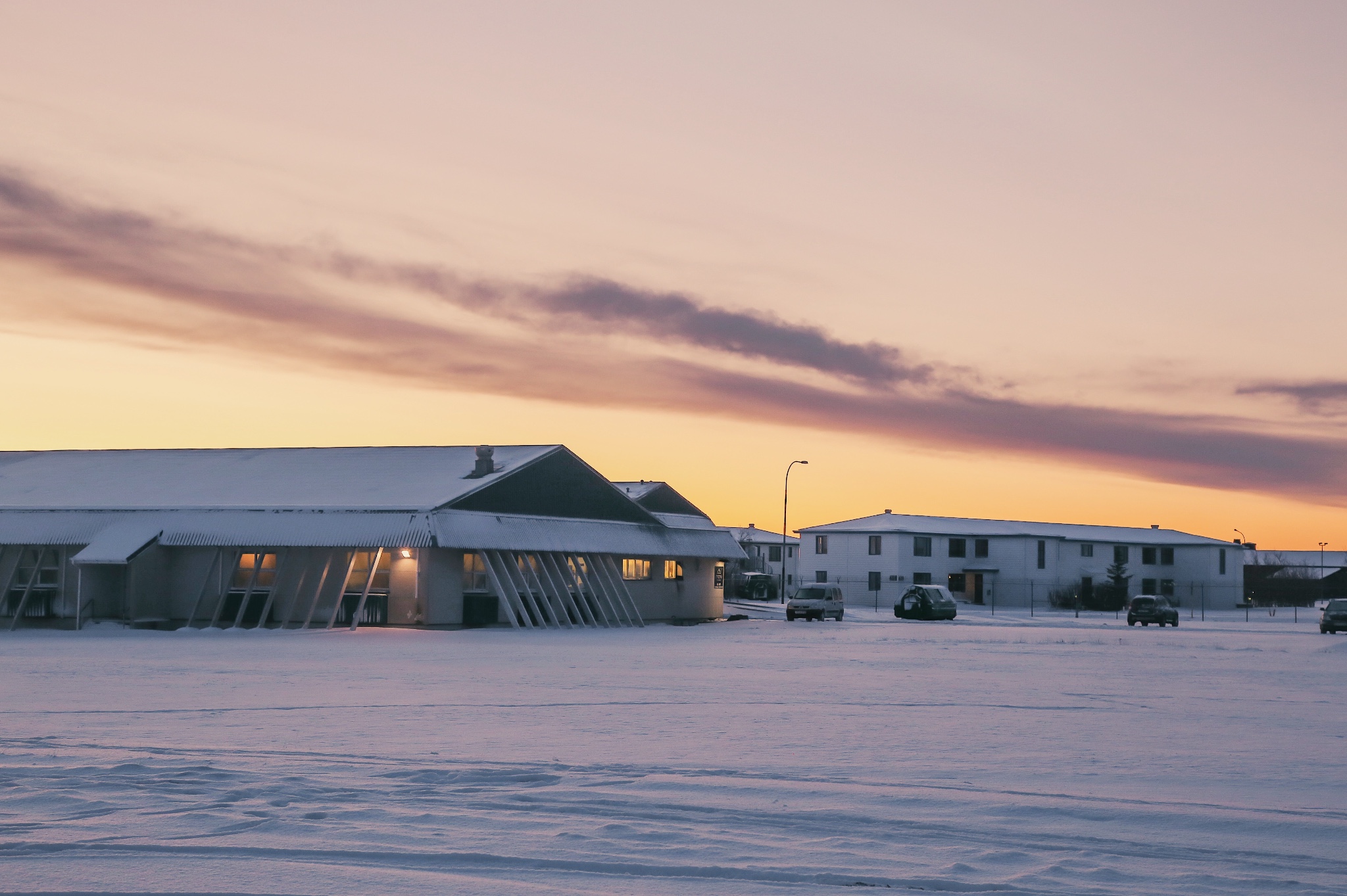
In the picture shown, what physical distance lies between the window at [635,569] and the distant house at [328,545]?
2.75 feet

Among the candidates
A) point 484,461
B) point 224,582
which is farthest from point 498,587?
point 224,582

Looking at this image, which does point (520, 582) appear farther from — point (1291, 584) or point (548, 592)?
point (1291, 584)

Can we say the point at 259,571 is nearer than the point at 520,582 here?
Yes

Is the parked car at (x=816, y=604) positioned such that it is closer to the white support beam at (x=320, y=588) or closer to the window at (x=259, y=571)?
the window at (x=259, y=571)

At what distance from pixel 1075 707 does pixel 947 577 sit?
263ft

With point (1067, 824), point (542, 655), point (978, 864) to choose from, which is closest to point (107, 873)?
point (978, 864)

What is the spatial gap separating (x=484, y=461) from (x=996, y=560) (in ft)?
198

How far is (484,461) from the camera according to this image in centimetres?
4725

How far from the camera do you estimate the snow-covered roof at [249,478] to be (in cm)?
4478

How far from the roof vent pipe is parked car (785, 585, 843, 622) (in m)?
18.6

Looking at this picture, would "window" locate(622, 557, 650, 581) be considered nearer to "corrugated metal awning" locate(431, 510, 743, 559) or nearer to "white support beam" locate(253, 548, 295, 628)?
"corrugated metal awning" locate(431, 510, 743, 559)

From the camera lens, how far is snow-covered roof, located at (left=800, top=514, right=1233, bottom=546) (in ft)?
318

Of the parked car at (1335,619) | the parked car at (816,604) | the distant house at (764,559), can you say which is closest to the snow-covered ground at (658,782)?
the parked car at (1335,619)

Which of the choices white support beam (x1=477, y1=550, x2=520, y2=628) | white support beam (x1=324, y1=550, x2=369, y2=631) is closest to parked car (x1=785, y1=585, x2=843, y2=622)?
white support beam (x1=477, y1=550, x2=520, y2=628)
